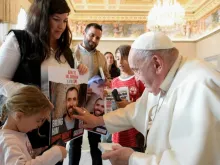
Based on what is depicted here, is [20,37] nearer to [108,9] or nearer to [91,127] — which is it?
[91,127]

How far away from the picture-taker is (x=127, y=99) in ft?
8.30

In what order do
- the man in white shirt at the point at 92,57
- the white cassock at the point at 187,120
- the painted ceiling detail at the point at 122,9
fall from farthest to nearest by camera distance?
the painted ceiling detail at the point at 122,9, the man in white shirt at the point at 92,57, the white cassock at the point at 187,120

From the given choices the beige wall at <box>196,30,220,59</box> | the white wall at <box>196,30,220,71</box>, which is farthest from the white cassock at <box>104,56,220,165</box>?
the beige wall at <box>196,30,220,59</box>

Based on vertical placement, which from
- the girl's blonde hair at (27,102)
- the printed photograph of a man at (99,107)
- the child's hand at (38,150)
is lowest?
the child's hand at (38,150)

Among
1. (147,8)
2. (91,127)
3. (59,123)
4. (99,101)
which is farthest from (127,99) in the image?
(147,8)

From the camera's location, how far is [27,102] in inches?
52.8

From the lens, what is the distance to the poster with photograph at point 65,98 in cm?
154

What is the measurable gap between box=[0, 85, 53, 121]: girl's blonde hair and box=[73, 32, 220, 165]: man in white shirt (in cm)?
46

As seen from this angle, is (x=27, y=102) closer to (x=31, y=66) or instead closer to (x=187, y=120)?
(x=31, y=66)

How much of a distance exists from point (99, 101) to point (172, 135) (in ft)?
2.76

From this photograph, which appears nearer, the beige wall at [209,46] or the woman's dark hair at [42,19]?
the woman's dark hair at [42,19]

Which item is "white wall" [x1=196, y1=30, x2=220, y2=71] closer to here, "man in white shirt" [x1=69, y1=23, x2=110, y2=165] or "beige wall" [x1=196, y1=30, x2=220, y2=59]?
"beige wall" [x1=196, y1=30, x2=220, y2=59]

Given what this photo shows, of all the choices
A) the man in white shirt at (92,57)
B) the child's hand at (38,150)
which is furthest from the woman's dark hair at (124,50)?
the child's hand at (38,150)

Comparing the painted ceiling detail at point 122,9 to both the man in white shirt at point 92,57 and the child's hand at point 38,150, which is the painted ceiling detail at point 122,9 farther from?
the child's hand at point 38,150
